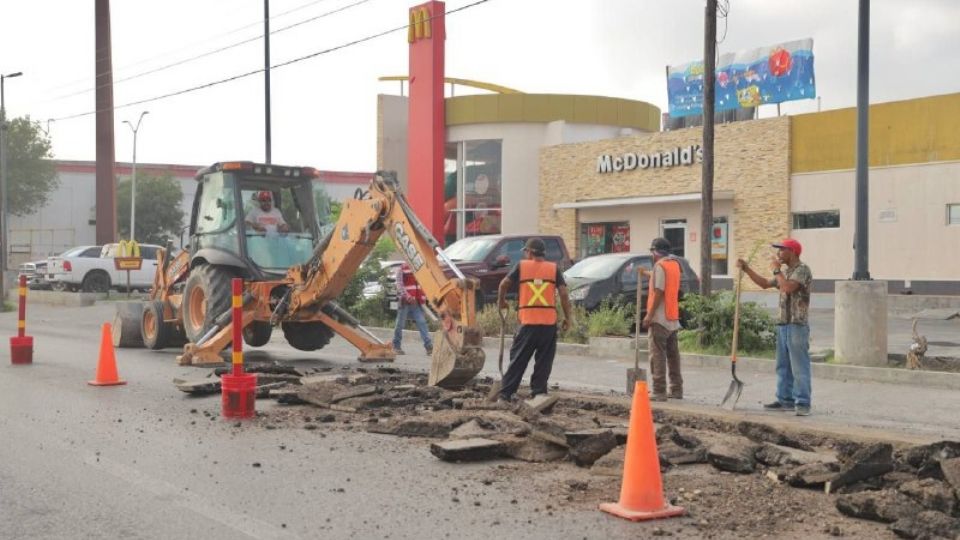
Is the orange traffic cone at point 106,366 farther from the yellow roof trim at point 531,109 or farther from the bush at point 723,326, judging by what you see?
the yellow roof trim at point 531,109

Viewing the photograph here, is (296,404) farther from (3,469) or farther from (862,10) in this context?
(862,10)

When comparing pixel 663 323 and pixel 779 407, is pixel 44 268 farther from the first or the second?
pixel 779 407

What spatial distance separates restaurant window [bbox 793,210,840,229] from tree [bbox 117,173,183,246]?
55.9 m

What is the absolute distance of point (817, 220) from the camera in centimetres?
2859

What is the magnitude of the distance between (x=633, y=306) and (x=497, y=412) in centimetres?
883

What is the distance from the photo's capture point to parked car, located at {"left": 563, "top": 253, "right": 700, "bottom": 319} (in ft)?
59.3

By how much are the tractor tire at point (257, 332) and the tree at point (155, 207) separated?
2416 inches

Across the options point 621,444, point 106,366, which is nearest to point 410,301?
point 106,366

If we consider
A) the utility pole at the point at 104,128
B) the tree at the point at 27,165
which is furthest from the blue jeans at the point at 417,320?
the tree at the point at 27,165

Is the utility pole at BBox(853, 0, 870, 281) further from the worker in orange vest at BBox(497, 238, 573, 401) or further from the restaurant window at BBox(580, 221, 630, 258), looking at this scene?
the restaurant window at BBox(580, 221, 630, 258)

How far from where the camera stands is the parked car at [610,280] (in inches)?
711

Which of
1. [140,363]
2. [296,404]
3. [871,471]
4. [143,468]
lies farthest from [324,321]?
[871,471]

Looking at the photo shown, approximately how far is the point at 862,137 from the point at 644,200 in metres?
19.3

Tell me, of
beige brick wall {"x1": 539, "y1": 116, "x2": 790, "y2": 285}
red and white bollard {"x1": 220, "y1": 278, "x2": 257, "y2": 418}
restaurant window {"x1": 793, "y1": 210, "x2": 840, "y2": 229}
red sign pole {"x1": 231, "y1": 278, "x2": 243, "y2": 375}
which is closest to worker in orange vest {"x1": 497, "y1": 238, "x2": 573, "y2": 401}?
red and white bollard {"x1": 220, "y1": 278, "x2": 257, "y2": 418}
